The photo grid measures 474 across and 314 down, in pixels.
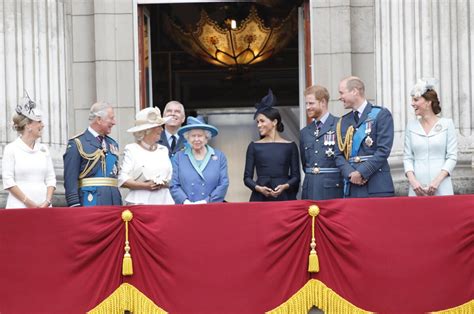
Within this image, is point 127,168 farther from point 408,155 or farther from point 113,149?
point 408,155

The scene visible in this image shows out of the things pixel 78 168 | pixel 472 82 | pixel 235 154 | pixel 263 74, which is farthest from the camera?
pixel 263 74

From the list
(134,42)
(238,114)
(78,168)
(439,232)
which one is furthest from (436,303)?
(238,114)

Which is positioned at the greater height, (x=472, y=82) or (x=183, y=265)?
(x=472, y=82)

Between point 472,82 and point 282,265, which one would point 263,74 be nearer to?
point 472,82

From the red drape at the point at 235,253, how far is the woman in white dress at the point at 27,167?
764mm

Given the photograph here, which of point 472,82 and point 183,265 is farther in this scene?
point 472,82

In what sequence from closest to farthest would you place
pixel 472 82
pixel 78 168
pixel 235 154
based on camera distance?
pixel 78 168, pixel 472 82, pixel 235 154

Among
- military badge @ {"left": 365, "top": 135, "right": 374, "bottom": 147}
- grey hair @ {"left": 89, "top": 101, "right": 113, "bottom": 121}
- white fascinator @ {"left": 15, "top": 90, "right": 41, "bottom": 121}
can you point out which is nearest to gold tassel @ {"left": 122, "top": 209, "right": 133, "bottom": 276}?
grey hair @ {"left": 89, "top": 101, "right": 113, "bottom": 121}

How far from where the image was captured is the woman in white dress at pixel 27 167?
13.7 m

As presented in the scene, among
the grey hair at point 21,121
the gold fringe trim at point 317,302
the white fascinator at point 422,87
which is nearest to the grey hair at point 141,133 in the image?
the grey hair at point 21,121

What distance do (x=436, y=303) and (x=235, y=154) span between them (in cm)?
632

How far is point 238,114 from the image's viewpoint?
19.7 meters

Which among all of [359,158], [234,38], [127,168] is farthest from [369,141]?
[234,38]

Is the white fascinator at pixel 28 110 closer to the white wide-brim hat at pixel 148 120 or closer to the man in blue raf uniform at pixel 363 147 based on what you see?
the white wide-brim hat at pixel 148 120
